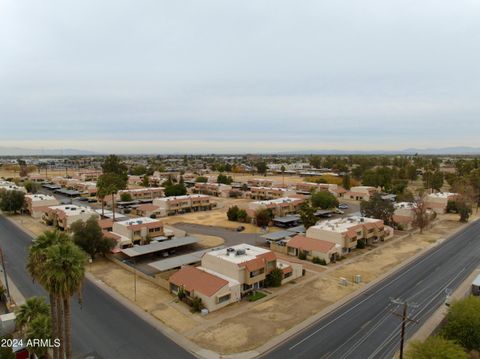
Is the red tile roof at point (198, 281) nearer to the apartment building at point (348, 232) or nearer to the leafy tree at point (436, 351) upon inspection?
the leafy tree at point (436, 351)

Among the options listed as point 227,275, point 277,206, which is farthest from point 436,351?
point 277,206

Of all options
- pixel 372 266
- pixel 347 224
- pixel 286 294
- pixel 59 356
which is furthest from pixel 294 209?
pixel 59 356

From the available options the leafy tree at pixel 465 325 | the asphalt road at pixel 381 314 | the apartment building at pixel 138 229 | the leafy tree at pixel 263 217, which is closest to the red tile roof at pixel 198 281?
the asphalt road at pixel 381 314

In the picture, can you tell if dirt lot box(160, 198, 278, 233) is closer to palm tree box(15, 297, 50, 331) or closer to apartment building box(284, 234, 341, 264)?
apartment building box(284, 234, 341, 264)

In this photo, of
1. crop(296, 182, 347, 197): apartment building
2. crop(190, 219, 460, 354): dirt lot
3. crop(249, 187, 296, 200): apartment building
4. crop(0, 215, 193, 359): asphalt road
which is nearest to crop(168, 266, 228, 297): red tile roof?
crop(190, 219, 460, 354): dirt lot

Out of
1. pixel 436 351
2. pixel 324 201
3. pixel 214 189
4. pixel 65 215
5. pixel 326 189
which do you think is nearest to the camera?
pixel 436 351

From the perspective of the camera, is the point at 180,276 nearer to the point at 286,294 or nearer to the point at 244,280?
the point at 244,280

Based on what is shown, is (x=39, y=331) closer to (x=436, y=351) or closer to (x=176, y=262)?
(x=176, y=262)
